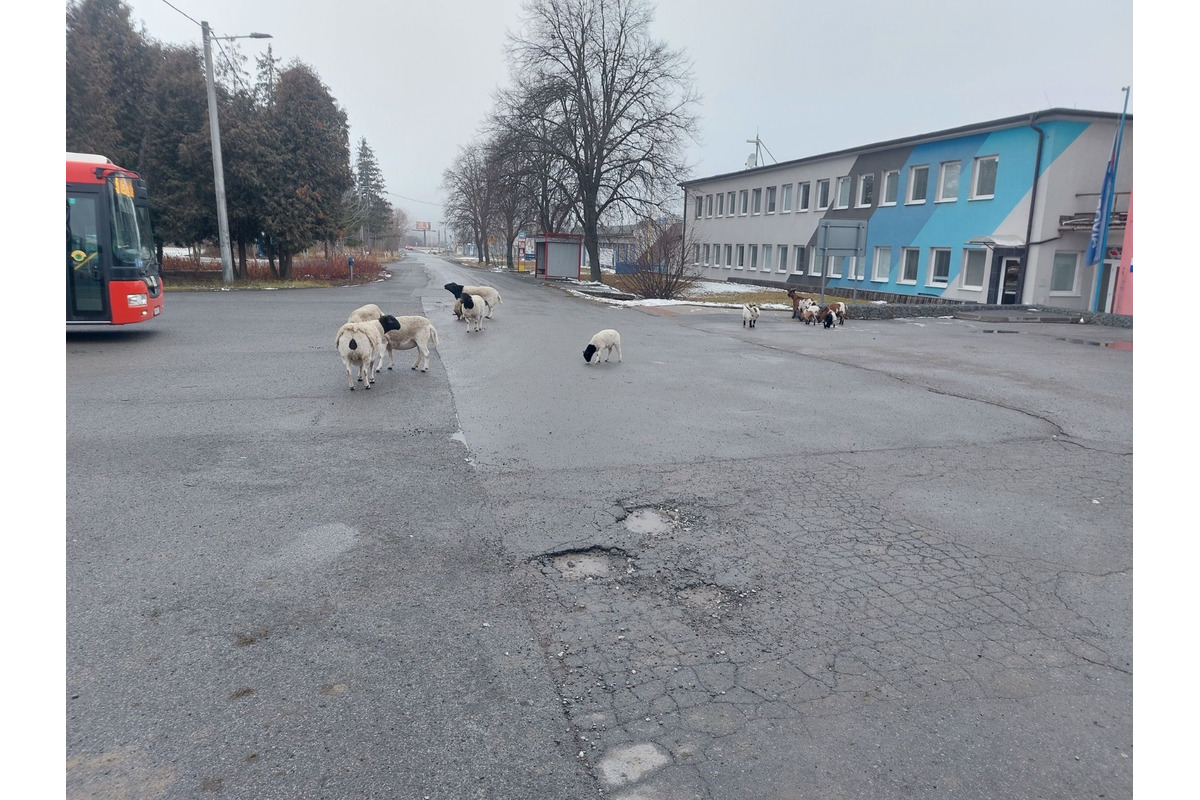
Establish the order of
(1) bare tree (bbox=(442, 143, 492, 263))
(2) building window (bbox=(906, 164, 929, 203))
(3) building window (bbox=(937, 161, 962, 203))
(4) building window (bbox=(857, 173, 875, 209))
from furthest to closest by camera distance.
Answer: (1) bare tree (bbox=(442, 143, 492, 263))
(4) building window (bbox=(857, 173, 875, 209))
(2) building window (bbox=(906, 164, 929, 203))
(3) building window (bbox=(937, 161, 962, 203))

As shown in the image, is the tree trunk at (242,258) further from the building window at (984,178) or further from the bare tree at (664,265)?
the building window at (984,178)

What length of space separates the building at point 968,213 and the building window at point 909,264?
1.9 inches

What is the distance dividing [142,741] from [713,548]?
3628 mm

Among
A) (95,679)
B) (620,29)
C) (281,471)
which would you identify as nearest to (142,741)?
(95,679)

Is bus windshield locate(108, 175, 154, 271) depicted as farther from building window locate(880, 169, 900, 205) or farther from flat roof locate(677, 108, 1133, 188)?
building window locate(880, 169, 900, 205)

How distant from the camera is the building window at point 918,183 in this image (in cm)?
3469

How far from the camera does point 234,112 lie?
33375 millimetres

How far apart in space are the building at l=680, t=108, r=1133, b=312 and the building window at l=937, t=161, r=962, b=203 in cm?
5

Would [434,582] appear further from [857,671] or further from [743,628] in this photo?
[857,671]

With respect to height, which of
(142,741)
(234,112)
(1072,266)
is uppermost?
(234,112)

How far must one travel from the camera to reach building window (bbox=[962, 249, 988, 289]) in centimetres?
3131

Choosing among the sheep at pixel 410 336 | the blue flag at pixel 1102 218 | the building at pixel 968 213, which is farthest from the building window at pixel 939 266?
the sheep at pixel 410 336

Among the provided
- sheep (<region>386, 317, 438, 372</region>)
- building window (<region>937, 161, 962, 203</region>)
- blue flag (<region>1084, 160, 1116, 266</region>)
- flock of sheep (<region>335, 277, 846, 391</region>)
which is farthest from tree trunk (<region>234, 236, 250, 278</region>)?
blue flag (<region>1084, 160, 1116, 266</region>)

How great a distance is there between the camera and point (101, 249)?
14.6m
